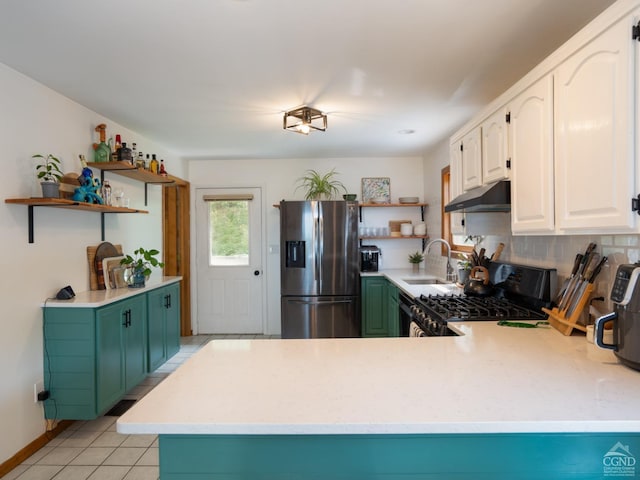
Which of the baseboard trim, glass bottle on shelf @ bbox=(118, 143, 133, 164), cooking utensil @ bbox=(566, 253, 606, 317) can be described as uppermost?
glass bottle on shelf @ bbox=(118, 143, 133, 164)

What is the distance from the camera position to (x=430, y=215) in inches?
178

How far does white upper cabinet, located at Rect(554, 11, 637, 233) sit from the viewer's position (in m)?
1.13

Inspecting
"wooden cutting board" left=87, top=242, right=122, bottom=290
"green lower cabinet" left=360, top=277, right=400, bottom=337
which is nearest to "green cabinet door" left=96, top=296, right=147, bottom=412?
"wooden cutting board" left=87, top=242, right=122, bottom=290

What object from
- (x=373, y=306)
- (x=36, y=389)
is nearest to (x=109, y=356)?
(x=36, y=389)

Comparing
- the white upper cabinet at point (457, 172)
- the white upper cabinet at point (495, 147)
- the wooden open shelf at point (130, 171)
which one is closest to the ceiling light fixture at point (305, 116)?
the white upper cabinet at point (457, 172)

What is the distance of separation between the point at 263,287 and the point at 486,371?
12.7ft

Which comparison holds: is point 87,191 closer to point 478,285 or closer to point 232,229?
point 232,229

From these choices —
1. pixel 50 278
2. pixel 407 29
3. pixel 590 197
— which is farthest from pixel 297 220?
pixel 590 197

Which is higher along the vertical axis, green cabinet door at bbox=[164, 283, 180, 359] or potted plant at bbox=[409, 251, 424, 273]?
potted plant at bbox=[409, 251, 424, 273]

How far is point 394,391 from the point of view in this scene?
104cm

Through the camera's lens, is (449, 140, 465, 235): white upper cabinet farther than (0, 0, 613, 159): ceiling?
Yes

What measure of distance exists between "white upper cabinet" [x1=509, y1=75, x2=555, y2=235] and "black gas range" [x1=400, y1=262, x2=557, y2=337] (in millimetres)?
369

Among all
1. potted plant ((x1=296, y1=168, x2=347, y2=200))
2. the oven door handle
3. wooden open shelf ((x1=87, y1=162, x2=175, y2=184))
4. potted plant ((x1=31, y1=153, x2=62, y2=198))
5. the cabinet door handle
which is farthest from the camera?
potted plant ((x1=296, y1=168, x2=347, y2=200))

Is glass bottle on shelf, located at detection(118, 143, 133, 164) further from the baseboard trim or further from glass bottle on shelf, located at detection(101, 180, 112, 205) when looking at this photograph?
the baseboard trim
